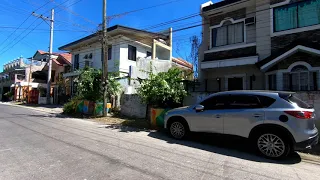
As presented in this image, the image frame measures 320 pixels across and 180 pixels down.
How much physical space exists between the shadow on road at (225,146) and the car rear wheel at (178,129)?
0.21 m

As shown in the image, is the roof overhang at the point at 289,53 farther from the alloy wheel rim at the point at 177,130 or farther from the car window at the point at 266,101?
the alloy wheel rim at the point at 177,130

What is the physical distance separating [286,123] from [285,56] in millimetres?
6324

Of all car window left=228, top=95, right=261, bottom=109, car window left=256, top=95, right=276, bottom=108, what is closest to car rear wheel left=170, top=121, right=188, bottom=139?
car window left=228, top=95, right=261, bottom=109

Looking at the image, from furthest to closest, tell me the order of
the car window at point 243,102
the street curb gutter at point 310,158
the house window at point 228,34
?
the house window at point 228,34
the car window at point 243,102
the street curb gutter at point 310,158

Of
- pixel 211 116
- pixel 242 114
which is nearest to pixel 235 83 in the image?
pixel 211 116

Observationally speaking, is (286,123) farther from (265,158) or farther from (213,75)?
(213,75)

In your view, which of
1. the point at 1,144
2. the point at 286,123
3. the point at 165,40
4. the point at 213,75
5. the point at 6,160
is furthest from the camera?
the point at 165,40

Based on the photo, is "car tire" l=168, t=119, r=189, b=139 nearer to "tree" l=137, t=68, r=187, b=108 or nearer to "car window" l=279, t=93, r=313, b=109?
"tree" l=137, t=68, r=187, b=108

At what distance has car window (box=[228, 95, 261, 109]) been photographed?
6.44 m

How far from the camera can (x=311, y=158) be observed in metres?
6.16

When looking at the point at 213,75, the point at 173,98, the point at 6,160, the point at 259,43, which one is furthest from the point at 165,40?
the point at 6,160

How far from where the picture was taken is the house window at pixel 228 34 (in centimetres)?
1350


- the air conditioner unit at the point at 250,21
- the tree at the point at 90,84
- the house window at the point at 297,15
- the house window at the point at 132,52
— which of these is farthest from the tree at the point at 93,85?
the house window at the point at 297,15

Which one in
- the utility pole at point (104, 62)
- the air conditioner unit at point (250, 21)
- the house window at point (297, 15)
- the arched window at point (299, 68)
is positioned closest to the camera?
the arched window at point (299, 68)
